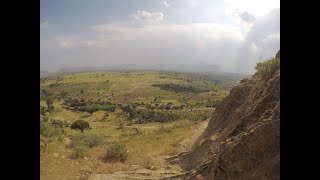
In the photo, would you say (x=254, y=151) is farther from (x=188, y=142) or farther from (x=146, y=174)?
(x=188, y=142)

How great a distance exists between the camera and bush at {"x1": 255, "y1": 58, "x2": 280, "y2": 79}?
12826 millimetres

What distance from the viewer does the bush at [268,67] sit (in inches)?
505

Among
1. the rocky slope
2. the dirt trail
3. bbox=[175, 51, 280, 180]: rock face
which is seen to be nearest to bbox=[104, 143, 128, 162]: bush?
the dirt trail

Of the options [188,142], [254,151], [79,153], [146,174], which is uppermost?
[254,151]

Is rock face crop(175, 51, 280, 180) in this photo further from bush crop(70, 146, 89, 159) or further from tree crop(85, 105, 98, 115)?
tree crop(85, 105, 98, 115)

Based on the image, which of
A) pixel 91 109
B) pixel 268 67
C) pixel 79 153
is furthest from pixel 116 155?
pixel 91 109

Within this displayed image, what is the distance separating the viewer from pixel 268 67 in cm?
1407

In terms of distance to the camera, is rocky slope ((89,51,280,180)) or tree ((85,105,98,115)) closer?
rocky slope ((89,51,280,180))

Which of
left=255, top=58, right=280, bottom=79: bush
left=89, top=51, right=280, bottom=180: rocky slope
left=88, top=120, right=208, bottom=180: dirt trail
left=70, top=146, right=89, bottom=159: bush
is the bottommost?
left=88, top=120, right=208, bottom=180: dirt trail

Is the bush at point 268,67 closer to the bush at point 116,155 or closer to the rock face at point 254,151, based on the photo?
the rock face at point 254,151

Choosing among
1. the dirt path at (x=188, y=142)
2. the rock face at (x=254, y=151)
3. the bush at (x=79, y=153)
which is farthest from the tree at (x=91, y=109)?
the rock face at (x=254, y=151)
